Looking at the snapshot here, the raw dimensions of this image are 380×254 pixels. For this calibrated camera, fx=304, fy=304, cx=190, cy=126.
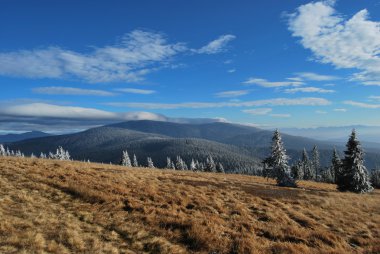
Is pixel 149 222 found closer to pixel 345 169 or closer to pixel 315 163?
pixel 345 169

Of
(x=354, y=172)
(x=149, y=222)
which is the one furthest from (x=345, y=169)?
(x=149, y=222)

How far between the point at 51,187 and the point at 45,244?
8.33 metres

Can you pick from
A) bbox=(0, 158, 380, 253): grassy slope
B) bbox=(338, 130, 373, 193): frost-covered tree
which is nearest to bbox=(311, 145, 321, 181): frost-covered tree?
bbox=(338, 130, 373, 193): frost-covered tree

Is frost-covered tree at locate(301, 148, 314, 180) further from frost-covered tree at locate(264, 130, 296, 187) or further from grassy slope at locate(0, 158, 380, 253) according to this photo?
grassy slope at locate(0, 158, 380, 253)

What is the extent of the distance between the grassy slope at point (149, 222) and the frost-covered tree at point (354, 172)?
80.9ft

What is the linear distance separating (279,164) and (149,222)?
3893 centimetres

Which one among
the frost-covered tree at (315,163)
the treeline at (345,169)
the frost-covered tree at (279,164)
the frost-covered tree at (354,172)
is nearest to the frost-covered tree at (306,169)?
the frost-covered tree at (315,163)

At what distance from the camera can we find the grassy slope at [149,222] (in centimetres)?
1112

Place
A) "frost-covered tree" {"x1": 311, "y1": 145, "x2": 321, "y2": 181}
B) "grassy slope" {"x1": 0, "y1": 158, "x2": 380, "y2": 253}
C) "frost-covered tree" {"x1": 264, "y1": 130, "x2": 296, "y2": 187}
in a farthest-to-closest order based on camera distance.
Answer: "frost-covered tree" {"x1": 311, "y1": 145, "x2": 321, "y2": 181} < "frost-covered tree" {"x1": 264, "y1": 130, "x2": 296, "y2": 187} < "grassy slope" {"x1": 0, "y1": 158, "x2": 380, "y2": 253}

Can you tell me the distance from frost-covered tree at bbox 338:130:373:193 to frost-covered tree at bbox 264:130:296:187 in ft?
24.8

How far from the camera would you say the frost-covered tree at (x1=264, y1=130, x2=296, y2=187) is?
48062 millimetres

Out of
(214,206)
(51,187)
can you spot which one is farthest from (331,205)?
(51,187)

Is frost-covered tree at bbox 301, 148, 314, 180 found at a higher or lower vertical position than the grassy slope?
lower

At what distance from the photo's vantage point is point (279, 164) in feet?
162
